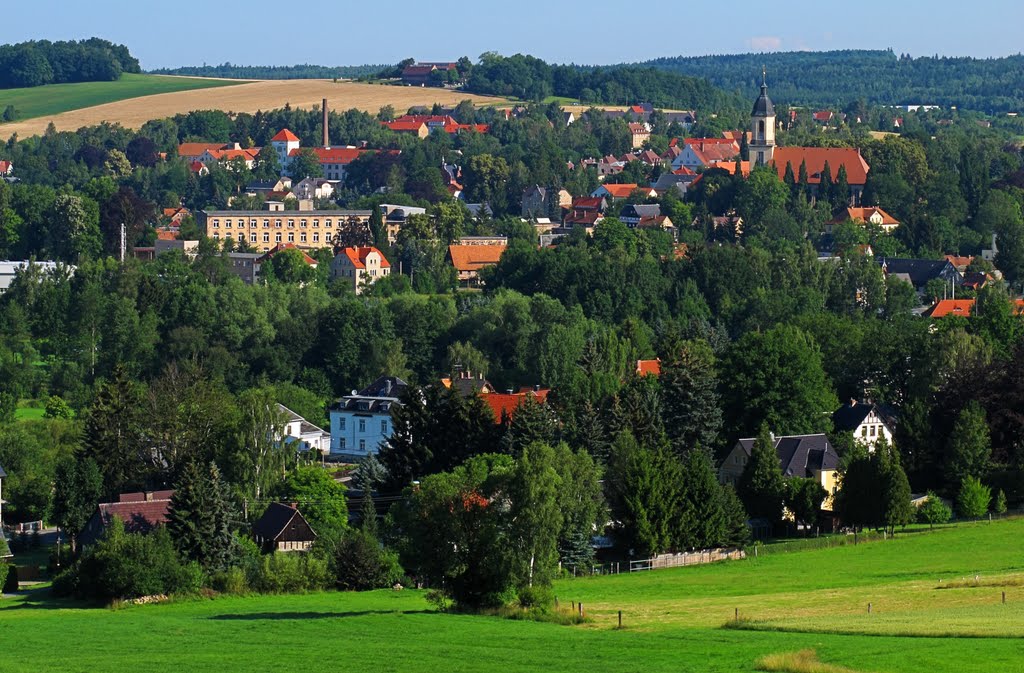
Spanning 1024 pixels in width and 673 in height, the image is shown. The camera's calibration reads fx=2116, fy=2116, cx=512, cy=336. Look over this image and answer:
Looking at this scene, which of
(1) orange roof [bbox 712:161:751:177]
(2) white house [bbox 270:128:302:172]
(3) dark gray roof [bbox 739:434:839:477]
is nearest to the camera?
(3) dark gray roof [bbox 739:434:839:477]

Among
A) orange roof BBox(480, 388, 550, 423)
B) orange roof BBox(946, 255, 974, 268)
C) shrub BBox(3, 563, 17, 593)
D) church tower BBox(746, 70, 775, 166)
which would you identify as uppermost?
church tower BBox(746, 70, 775, 166)

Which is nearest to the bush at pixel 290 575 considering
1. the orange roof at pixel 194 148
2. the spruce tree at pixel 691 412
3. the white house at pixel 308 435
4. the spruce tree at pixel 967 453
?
the spruce tree at pixel 691 412

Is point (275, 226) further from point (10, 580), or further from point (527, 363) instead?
point (10, 580)

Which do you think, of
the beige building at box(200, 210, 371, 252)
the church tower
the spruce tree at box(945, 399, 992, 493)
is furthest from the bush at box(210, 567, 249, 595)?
the church tower

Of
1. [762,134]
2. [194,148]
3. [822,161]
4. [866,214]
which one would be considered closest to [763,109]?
[762,134]

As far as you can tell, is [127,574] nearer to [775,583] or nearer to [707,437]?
[775,583]

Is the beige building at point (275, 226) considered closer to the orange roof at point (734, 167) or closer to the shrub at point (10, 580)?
the orange roof at point (734, 167)

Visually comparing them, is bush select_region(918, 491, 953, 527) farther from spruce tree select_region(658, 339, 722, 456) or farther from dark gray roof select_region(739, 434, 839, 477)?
spruce tree select_region(658, 339, 722, 456)
